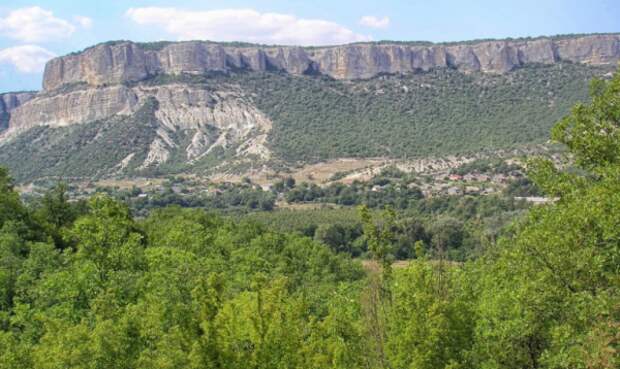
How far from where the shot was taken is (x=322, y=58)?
184m

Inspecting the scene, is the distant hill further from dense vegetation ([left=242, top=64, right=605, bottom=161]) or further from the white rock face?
dense vegetation ([left=242, top=64, right=605, bottom=161])

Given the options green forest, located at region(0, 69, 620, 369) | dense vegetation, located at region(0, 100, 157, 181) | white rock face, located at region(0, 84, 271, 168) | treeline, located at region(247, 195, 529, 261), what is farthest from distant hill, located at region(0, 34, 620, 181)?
green forest, located at region(0, 69, 620, 369)

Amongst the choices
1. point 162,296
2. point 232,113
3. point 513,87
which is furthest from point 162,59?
point 162,296

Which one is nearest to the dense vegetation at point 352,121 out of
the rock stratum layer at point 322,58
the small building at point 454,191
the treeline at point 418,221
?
the rock stratum layer at point 322,58

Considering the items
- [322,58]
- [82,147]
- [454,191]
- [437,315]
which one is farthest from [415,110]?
[437,315]

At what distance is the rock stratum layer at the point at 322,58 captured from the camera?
167500 millimetres

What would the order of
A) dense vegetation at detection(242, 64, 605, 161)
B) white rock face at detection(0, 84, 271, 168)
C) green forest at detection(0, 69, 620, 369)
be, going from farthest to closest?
1. white rock face at detection(0, 84, 271, 168)
2. dense vegetation at detection(242, 64, 605, 161)
3. green forest at detection(0, 69, 620, 369)

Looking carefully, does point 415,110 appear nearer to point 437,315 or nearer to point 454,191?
point 454,191

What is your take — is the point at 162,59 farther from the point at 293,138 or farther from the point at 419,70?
the point at 419,70

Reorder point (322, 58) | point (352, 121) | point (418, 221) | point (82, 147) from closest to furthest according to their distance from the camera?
1. point (418, 221)
2. point (82, 147)
3. point (352, 121)
4. point (322, 58)

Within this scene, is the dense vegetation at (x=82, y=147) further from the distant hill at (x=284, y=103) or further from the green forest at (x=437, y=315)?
the green forest at (x=437, y=315)

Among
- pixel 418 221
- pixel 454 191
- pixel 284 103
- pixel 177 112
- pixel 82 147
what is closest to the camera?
pixel 418 221

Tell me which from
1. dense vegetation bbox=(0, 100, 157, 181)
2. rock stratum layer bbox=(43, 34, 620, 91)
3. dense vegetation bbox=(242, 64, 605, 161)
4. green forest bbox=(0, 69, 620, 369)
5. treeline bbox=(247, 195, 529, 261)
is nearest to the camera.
Answer: green forest bbox=(0, 69, 620, 369)

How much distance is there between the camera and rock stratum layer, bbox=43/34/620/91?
6594 inches
